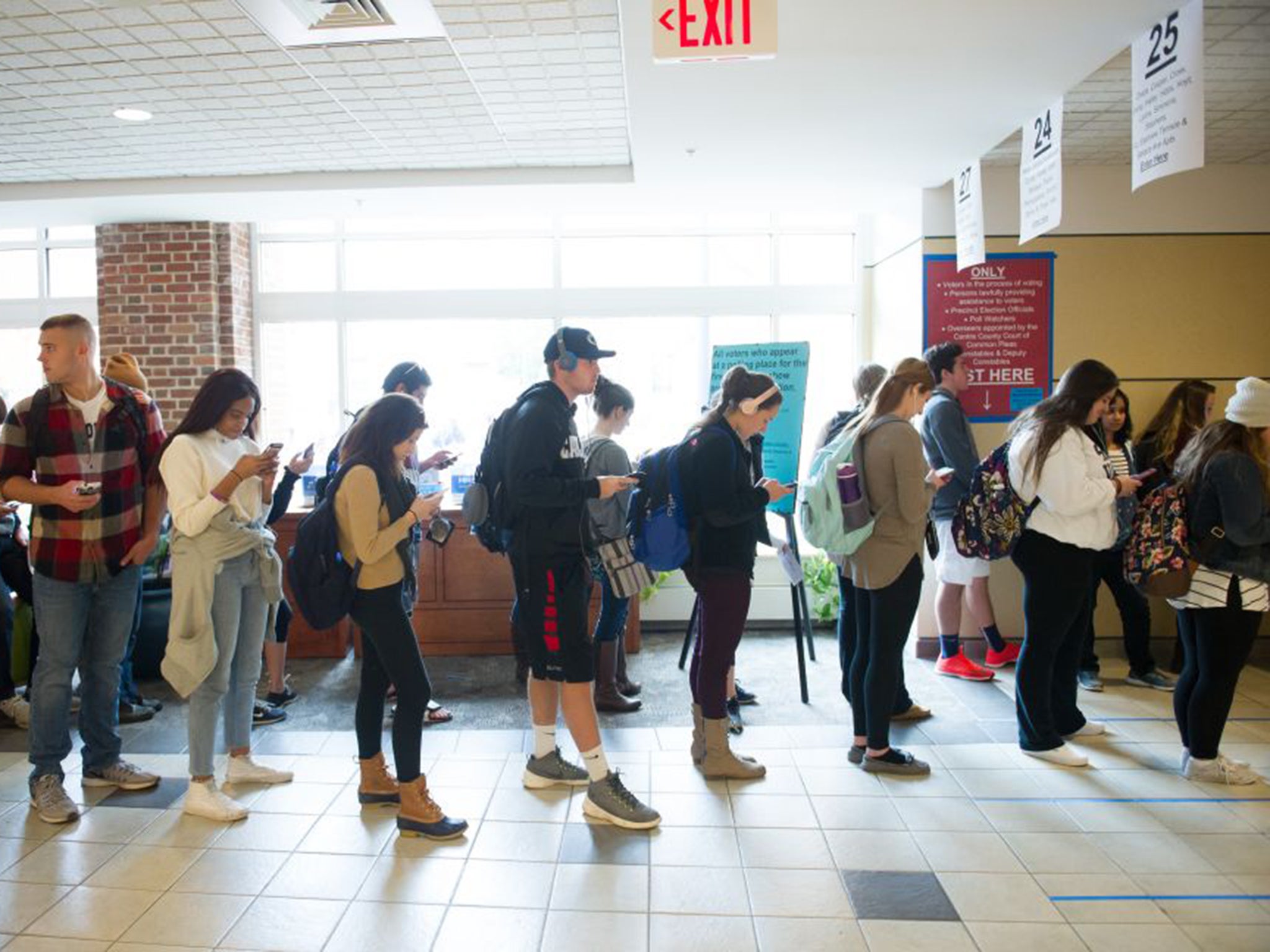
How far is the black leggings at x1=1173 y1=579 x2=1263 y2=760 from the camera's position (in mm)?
3625

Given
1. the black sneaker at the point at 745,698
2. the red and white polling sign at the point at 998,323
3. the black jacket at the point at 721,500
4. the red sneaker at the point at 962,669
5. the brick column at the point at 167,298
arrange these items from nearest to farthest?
the black jacket at the point at 721,500 → the black sneaker at the point at 745,698 → the red sneaker at the point at 962,669 → the red and white polling sign at the point at 998,323 → the brick column at the point at 167,298

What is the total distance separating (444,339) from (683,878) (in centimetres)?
474

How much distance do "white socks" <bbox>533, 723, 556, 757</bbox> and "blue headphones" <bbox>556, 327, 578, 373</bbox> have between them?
1393 millimetres

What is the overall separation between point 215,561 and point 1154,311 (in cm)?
508

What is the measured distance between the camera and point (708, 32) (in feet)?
9.81

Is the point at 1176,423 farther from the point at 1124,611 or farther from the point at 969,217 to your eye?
the point at 969,217

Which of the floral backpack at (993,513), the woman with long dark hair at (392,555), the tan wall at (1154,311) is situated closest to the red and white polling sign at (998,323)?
the tan wall at (1154,311)

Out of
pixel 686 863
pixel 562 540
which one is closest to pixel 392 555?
pixel 562 540

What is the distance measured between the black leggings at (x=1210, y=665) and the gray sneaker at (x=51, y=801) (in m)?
4.19

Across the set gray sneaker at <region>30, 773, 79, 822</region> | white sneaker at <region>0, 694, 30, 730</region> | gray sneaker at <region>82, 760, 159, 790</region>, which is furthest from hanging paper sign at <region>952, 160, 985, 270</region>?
white sneaker at <region>0, 694, 30, 730</region>

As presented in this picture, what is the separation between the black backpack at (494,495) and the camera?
11.2 feet

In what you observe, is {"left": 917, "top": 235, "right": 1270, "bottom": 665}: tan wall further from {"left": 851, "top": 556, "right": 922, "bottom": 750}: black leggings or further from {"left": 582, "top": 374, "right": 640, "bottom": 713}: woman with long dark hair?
{"left": 582, "top": 374, "right": 640, "bottom": 713}: woman with long dark hair

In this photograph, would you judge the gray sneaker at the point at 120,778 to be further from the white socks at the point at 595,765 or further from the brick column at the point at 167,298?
the brick column at the point at 167,298

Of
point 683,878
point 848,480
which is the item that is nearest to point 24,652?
point 683,878
